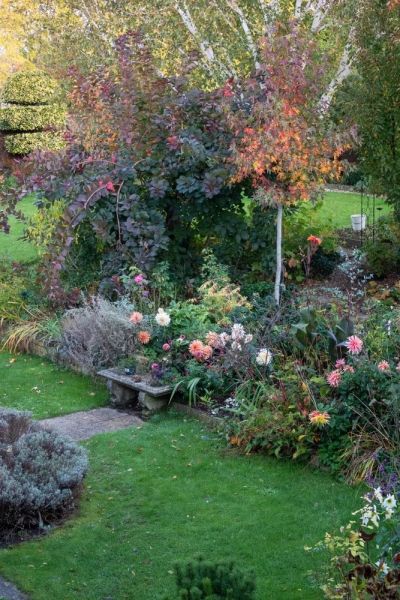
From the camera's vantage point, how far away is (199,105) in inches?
377

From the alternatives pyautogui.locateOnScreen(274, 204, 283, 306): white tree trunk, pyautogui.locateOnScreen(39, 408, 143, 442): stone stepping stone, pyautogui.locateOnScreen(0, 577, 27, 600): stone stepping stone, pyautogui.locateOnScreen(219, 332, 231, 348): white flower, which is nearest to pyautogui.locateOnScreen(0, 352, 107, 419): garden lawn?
pyautogui.locateOnScreen(39, 408, 143, 442): stone stepping stone

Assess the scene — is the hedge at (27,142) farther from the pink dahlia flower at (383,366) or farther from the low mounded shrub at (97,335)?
the pink dahlia flower at (383,366)

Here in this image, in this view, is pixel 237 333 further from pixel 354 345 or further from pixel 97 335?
pixel 97 335

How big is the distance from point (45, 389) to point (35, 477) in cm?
289

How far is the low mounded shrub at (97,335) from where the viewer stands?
8.09 metres

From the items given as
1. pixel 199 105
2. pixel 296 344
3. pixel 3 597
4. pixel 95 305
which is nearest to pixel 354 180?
pixel 199 105

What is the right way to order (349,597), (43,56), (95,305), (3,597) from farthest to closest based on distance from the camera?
(43,56), (95,305), (3,597), (349,597)

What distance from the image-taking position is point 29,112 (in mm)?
22047

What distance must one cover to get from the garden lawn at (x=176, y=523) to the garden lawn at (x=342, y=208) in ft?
31.5

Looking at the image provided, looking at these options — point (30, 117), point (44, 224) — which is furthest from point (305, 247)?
point (30, 117)

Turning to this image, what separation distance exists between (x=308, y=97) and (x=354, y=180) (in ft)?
43.8

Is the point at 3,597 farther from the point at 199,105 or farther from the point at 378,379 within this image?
the point at 199,105

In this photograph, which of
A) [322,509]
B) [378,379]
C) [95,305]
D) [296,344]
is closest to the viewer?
[322,509]

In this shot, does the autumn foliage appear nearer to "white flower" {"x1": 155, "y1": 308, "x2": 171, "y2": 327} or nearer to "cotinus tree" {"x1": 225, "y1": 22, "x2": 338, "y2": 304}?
"cotinus tree" {"x1": 225, "y1": 22, "x2": 338, "y2": 304}
